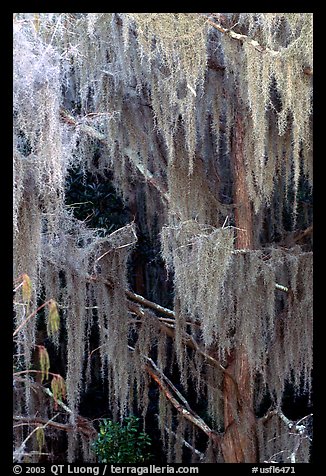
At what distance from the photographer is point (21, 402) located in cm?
470

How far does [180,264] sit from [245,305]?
0.53 metres

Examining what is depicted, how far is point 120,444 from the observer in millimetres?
4758

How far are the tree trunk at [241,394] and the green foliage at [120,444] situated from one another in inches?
32.3

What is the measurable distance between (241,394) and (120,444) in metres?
1.11

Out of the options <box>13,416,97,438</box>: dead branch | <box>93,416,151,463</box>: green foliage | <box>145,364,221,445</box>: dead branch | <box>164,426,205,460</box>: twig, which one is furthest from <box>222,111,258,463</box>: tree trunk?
<box>13,416,97,438</box>: dead branch

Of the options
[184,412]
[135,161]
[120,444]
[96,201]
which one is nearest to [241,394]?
[184,412]

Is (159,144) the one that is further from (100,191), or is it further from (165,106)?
(100,191)

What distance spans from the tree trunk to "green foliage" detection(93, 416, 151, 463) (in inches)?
32.3

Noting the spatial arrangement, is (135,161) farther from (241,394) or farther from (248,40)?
(241,394)

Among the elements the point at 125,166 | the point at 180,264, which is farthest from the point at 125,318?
the point at 125,166

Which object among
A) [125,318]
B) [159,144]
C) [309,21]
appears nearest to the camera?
[309,21]

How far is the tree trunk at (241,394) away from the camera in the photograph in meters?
4.32

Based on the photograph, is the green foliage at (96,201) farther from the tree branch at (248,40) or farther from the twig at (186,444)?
the tree branch at (248,40)
